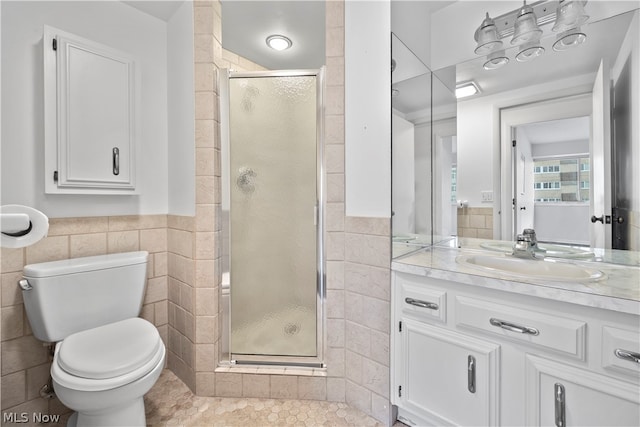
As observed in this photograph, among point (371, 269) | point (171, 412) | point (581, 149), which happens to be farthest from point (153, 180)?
point (581, 149)

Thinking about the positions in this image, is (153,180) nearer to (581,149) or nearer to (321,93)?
(321,93)

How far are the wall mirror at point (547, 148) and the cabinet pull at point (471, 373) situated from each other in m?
0.59

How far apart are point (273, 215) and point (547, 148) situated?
1472 millimetres

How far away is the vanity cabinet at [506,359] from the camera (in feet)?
2.88

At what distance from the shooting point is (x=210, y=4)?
63.4 inches

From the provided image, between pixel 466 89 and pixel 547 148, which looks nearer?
pixel 547 148

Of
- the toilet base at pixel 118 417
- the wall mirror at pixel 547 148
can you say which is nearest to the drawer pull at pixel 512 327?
the wall mirror at pixel 547 148

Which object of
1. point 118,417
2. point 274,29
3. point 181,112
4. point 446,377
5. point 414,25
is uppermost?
point 274,29

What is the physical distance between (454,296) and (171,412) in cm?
150

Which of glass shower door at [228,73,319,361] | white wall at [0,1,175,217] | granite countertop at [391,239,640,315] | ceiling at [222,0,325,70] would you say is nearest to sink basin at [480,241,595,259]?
granite countertop at [391,239,640,315]

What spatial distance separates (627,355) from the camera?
0.84m

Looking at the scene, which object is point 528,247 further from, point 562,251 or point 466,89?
point 466,89

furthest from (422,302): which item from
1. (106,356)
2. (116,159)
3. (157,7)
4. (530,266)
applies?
(157,7)

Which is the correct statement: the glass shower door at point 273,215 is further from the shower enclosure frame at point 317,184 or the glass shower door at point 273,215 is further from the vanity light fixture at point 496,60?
the vanity light fixture at point 496,60
